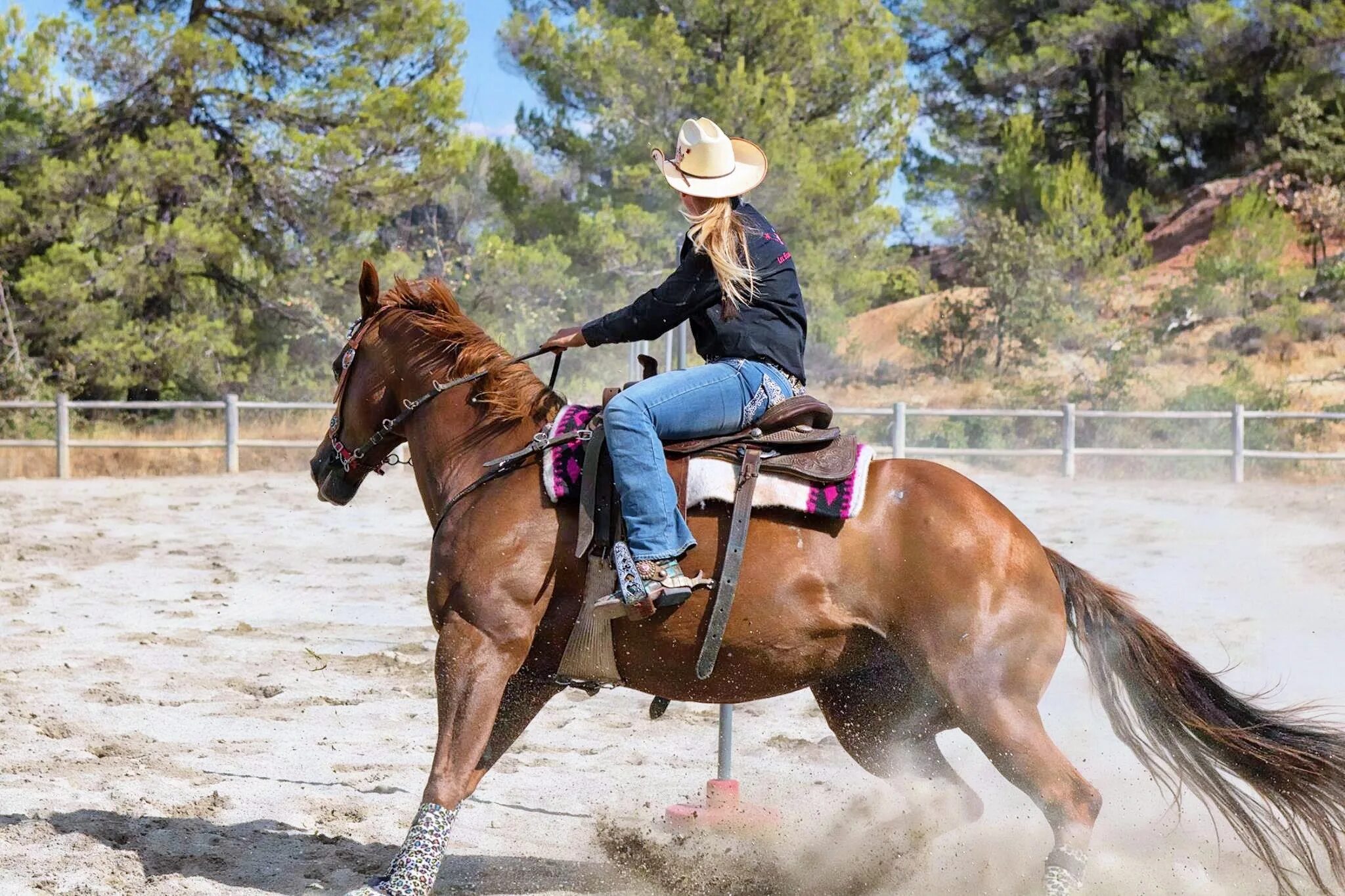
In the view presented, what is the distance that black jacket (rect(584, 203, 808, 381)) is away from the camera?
13.9 ft

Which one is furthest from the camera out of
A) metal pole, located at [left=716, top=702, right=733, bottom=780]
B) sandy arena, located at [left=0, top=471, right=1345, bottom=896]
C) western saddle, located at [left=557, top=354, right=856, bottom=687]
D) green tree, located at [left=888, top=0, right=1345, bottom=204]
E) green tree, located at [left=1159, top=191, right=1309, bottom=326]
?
green tree, located at [left=888, top=0, right=1345, bottom=204]

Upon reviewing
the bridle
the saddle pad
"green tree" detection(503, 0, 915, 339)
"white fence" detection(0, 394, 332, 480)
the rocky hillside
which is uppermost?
"green tree" detection(503, 0, 915, 339)

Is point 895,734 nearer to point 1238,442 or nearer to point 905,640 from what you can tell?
point 905,640

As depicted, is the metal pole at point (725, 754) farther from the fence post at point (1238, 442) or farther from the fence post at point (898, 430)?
the fence post at point (1238, 442)

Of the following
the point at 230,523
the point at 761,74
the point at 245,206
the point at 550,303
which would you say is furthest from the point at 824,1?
the point at 230,523

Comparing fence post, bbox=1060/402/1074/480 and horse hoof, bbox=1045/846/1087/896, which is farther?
fence post, bbox=1060/402/1074/480

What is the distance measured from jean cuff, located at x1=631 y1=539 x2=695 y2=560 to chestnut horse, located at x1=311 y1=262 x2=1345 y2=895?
0.11 m

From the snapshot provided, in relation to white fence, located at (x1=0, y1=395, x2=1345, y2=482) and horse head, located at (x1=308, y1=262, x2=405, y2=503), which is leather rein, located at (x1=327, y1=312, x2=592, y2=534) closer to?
horse head, located at (x1=308, y1=262, x2=405, y2=503)

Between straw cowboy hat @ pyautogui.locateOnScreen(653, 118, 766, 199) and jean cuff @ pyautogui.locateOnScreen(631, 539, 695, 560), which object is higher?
straw cowboy hat @ pyautogui.locateOnScreen(653, 118, 766, 199)

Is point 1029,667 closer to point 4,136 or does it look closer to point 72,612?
point 72,612

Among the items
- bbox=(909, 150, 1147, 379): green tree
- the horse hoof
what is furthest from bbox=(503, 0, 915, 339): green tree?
the horse hoof

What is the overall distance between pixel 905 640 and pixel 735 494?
70 centimetres

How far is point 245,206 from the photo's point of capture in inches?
892

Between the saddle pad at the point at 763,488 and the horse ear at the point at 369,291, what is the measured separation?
104 cm
